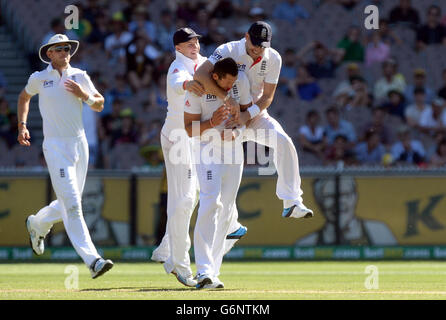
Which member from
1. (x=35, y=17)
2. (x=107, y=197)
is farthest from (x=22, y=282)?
(x=35, y=17)

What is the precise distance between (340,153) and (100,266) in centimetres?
807

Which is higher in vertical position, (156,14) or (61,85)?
(156,14)

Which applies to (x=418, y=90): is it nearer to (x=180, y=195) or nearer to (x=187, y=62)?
(x=187, y=62)

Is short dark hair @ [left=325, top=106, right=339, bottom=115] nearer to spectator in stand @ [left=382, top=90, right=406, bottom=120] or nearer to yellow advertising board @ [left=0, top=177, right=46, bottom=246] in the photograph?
spectator in stand @ [left=382, top=90, right=406, bottom=120]

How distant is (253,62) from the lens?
10766mm

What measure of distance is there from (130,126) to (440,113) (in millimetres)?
5714

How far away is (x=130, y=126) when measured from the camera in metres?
19.0

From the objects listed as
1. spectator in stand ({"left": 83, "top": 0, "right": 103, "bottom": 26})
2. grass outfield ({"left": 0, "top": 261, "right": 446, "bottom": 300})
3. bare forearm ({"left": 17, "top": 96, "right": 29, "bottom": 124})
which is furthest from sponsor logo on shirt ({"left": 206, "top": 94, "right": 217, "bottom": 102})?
spectator in stand ({"left": 83, "top": 0, "right": 103, "bottom": 26})

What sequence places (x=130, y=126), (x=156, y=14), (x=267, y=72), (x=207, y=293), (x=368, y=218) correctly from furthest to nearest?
(x=156, y=14) → (x=130, y=126) → (x=368, y=218) → (x=267, y=72) → (x=207, y=293)

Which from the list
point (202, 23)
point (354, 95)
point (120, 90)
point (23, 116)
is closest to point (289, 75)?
point (354, 95)

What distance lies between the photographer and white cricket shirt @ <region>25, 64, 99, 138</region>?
11562 millimetres

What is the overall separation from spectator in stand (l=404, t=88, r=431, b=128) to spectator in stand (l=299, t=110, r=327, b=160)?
1.75 metres

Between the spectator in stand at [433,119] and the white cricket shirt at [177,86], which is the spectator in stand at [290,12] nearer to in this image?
the spectator in stand at [433,119]

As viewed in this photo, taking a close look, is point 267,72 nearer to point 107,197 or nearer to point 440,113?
point 107,197
